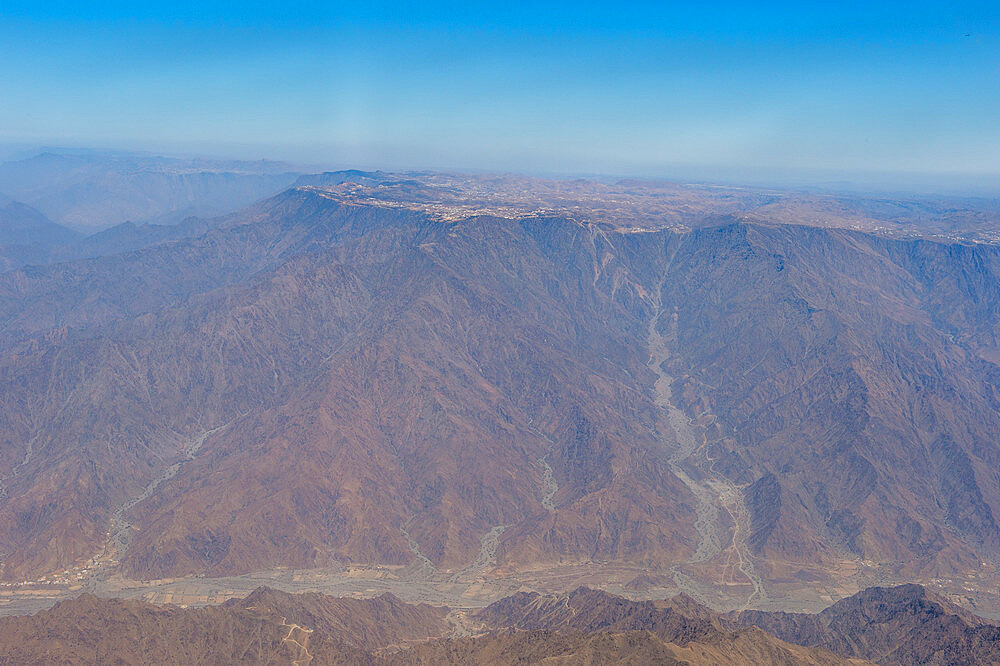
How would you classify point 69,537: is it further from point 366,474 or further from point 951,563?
point 951,563

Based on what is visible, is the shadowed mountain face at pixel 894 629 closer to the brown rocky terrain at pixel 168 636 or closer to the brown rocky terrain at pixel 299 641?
the brown rocky terrain at pixel 299 641

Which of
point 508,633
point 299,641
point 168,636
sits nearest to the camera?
point 168,636

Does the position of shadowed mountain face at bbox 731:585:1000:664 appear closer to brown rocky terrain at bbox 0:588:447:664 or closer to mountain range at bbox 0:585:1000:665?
mountain range at bbox 0:585:1000:665

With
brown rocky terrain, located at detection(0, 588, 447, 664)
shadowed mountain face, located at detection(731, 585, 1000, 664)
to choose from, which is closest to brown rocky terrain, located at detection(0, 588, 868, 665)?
brown rocky terrain, located at detection(0, 588, 447, 664)

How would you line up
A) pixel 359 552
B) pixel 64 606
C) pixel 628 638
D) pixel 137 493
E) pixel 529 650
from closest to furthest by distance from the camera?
pixel 628 638 → pixel 529 650 → pixel 64 606 → pixel 359 552 → pixel 137 493

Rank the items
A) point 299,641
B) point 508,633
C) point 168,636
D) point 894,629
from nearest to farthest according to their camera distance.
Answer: point 168,636 → point 299,641 → point 508,633 → point 894,629

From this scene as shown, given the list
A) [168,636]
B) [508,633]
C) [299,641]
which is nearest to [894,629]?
[508,633]

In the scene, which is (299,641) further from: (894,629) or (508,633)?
(894,629)

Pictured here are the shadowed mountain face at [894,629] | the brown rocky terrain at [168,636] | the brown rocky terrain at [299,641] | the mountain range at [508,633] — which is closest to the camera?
the brown rocky terrain at [299,641]

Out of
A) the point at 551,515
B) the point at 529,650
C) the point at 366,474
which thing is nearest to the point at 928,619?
the point at 529,650

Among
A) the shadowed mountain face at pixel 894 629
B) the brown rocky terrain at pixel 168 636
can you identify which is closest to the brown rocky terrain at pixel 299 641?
the brown rocky terrain at pixel 168 636

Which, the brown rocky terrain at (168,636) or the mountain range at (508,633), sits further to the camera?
the brown rocky terrain at (168,636)
